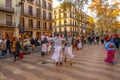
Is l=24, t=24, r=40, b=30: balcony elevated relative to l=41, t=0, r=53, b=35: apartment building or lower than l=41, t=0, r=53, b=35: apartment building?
lower

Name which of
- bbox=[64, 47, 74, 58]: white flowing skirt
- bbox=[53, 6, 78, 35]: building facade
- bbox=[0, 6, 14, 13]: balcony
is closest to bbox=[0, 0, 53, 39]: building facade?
bbox=[0, 6, 14, 13]: balcony

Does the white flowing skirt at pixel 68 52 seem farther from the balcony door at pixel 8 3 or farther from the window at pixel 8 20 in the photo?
the balcony door at pixel 8 3

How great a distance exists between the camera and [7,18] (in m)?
36.3

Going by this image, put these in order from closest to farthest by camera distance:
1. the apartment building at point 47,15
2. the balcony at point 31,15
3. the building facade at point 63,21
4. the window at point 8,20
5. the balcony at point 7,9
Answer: the balcony at point 7,9 < the window at point 8,20 < the balcony at point 31,15 < the apartment building at point 47,15 < the building facade at point 63,21

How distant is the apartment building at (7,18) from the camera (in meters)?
34.4

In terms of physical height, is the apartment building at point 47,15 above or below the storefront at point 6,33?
above

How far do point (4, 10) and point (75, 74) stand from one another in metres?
30.0

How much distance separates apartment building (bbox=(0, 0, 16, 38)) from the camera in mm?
34406

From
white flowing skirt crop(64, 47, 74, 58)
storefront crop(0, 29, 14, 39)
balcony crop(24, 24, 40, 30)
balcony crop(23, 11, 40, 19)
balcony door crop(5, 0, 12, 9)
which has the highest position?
balcony door crop(5, 0, 12, 9)

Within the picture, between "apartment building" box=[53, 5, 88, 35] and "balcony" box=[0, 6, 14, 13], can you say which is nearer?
A: "balcony" box=[0, 6, 14, 13]

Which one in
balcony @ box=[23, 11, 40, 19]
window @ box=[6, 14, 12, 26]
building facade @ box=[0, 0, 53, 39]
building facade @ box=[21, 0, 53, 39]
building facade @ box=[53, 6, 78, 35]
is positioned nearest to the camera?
building facade @ box=[0, 0, 53, 39]

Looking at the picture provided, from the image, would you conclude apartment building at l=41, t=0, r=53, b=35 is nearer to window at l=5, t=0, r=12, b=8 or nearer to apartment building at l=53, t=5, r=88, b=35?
window at l=5, t=0, r=12, b=8

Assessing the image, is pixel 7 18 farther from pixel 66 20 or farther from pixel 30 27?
pixel 66 20

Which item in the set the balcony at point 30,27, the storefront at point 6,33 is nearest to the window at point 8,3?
the storefront at point 6,33
